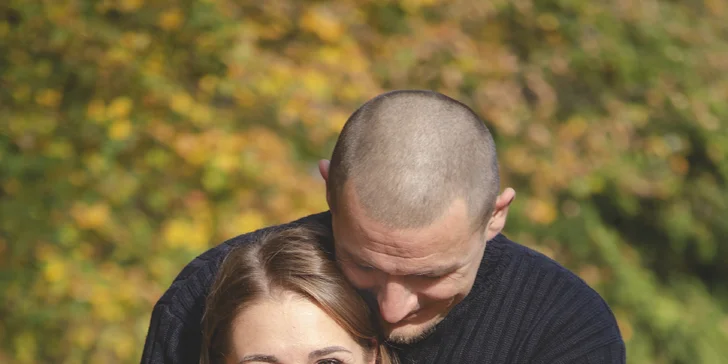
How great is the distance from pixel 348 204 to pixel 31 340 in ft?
9.62

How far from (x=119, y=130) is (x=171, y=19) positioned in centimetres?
67

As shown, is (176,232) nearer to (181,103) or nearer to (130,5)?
(181,103)

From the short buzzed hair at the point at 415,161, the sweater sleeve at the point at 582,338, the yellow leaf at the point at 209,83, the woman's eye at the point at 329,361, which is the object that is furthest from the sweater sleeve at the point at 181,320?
the yellow leaf at the point at 209,83

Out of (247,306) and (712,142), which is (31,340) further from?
(712,142)

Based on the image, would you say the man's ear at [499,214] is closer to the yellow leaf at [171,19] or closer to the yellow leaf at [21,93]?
A: the yellow leaf at [171,19]

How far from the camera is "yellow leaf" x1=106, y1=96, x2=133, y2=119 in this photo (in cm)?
477

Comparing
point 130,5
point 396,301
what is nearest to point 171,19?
point 130,5

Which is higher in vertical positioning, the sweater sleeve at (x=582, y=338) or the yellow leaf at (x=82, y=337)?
the sweater sleeve at (x=582, y=338)

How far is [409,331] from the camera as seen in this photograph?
93.7 inches

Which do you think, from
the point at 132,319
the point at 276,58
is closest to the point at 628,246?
the point at 276,58

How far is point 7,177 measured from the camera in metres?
4.63

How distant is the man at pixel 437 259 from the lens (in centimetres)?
209

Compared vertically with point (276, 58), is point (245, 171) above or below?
below

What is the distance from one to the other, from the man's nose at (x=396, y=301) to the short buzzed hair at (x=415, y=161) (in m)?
0.19
